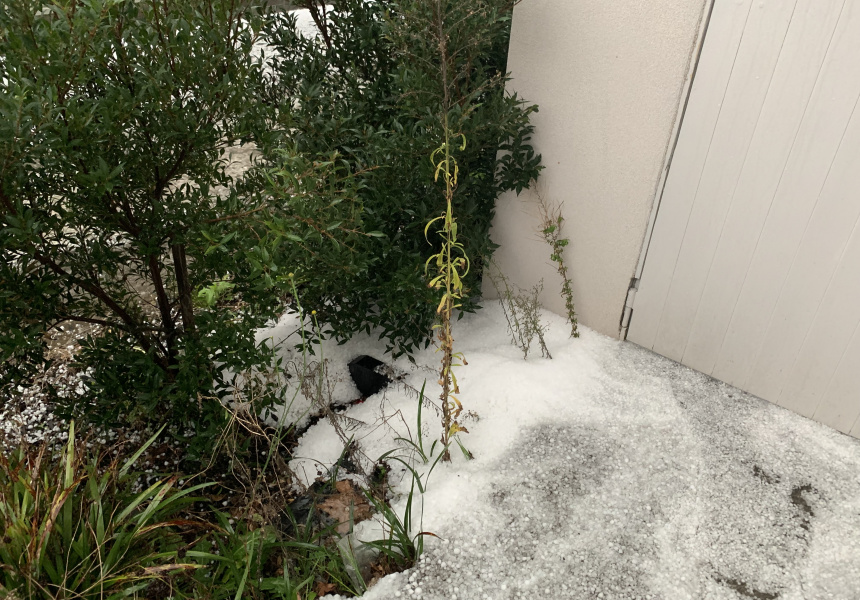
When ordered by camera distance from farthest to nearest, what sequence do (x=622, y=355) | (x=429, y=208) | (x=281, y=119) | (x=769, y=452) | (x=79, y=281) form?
(x=622, y=355) → (x=429, y=208) → (x=769, y=452) → (x=281, y=119) → (x=79, y=281)

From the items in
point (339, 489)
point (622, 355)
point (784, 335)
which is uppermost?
point (784, 335)

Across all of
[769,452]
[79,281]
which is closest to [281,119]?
[79,281]

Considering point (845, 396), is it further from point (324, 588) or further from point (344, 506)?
point (324, 588)

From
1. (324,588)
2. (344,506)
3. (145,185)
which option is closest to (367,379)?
(344,506)

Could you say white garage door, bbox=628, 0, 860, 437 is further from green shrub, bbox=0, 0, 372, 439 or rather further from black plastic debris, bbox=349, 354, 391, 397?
green shrub, bbox=0, 0, 372, 439

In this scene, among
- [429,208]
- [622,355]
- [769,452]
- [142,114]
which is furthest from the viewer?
[622,355]

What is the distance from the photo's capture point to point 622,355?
320 centimetres

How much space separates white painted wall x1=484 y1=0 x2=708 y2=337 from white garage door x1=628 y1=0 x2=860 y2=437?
0.35 ft

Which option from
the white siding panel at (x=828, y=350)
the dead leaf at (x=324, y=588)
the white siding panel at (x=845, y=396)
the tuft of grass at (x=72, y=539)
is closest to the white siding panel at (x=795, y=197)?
the white siding panel at (x=828, y=350)

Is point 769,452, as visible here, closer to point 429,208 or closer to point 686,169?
point 686,169

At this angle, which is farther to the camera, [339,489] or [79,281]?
[339,489]

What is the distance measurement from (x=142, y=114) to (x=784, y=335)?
2754mm

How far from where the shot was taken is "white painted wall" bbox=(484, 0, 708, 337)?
2.56 metres

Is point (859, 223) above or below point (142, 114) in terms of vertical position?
below
